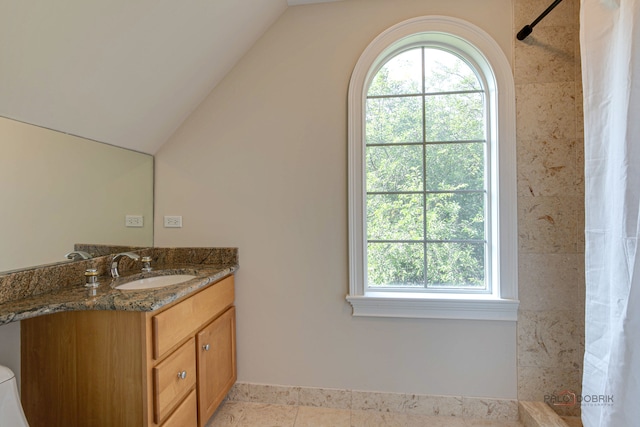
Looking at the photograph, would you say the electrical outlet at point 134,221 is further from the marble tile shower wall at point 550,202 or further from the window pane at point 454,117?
the marble tile shower wall at point 550,202

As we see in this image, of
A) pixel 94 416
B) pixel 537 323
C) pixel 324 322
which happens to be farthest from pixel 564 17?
pixel 94 416

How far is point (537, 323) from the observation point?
1.54 metres

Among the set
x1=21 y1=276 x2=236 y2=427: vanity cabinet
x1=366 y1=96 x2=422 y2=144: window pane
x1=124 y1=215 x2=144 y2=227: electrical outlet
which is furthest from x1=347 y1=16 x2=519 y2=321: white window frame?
x1=124 y1=215 x2=144 y2=227: electrical outlet

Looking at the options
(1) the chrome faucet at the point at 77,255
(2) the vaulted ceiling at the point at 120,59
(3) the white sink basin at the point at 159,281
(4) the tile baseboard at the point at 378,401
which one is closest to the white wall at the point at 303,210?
(4) the tile baseboard at the point at 378,401

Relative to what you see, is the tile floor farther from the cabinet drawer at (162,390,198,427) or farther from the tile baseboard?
the cabinet drawer at (162,390,198,427)

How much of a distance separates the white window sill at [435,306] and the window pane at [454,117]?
100 cm

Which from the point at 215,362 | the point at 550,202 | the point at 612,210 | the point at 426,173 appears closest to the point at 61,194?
the point at 215,362

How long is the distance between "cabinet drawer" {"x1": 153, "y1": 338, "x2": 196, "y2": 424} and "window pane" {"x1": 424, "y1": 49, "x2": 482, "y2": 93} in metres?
2.04

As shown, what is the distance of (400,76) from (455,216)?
986mm

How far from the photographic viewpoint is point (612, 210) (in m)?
1.03

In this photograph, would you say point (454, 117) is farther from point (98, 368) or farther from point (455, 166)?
point (98, 368)

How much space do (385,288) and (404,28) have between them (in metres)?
1.62

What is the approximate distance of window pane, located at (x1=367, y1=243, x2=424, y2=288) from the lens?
1704 mm

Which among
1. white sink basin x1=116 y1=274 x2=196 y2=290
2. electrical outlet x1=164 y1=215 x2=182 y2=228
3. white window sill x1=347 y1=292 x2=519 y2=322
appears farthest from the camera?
electrical outlet x1=164 y1=215 x2=182 y2=228
